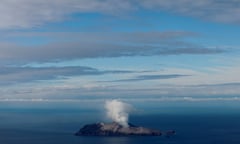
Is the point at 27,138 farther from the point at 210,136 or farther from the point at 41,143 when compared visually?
the point at 210,136

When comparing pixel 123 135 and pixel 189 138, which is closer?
pixel 189 138

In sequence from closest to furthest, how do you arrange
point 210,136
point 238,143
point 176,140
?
1. point 238,143
2. point 176,140
3. point 210,136

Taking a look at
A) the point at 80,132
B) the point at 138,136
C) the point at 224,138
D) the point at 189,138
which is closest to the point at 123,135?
the point at 138,136

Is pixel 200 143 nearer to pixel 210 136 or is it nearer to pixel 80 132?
pixel 210 136

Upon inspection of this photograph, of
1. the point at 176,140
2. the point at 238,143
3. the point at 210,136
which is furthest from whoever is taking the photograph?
the point at 210,136

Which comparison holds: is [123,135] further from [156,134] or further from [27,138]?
[27,138]

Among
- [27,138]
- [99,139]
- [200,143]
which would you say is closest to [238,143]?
[200,143]

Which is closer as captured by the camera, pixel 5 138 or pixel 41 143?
pixel 41 143

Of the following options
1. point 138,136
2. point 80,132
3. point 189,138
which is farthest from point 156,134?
point 80,132
